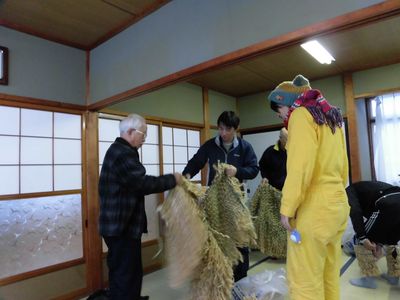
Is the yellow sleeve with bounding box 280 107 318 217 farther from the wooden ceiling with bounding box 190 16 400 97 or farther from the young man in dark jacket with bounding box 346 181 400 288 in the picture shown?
the wooden ceiling with bounding box 190 16 400 97

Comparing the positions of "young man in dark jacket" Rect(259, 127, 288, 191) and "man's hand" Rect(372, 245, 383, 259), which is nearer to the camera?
"man's hand" Rect(372, 245, 383, 259)

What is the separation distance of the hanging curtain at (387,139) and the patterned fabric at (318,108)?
3.19m

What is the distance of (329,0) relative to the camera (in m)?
1.26

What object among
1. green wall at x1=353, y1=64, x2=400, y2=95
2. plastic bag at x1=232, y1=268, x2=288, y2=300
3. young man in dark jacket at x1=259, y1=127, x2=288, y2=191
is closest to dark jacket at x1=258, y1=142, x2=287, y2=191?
young man in dark jacket at x1=259, y1=127, x2=288, y2=191

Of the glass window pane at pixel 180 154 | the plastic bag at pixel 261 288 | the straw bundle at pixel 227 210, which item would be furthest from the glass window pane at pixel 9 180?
the glass window pane at pixel 180 154

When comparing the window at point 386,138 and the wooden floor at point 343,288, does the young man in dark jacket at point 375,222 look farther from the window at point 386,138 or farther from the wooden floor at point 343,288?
the window at point 386,138

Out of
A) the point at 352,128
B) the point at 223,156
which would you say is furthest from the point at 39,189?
the point at 352,128

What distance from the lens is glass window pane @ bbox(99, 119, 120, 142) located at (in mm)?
3098

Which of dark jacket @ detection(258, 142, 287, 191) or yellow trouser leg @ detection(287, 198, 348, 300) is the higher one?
dark jacket @ detection(258, 142, 287, 191)

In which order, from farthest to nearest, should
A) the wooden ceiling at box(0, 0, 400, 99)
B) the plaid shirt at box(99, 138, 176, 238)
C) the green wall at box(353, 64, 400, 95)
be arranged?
the green wall at box(353, 64, 400, 95) → the wooden ceiling at box(0, 0, 400, 99) → the plaid shirt at box(99, 138, 176, 238)

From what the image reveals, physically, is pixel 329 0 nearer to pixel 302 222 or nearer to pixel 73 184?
pixel 302 222

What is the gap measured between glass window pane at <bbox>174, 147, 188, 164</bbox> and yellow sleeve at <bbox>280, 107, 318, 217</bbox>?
2794 mm

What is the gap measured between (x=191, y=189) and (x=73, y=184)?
1507 mm

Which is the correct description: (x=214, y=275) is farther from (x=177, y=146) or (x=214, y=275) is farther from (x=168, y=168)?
(x=177, y=146)
